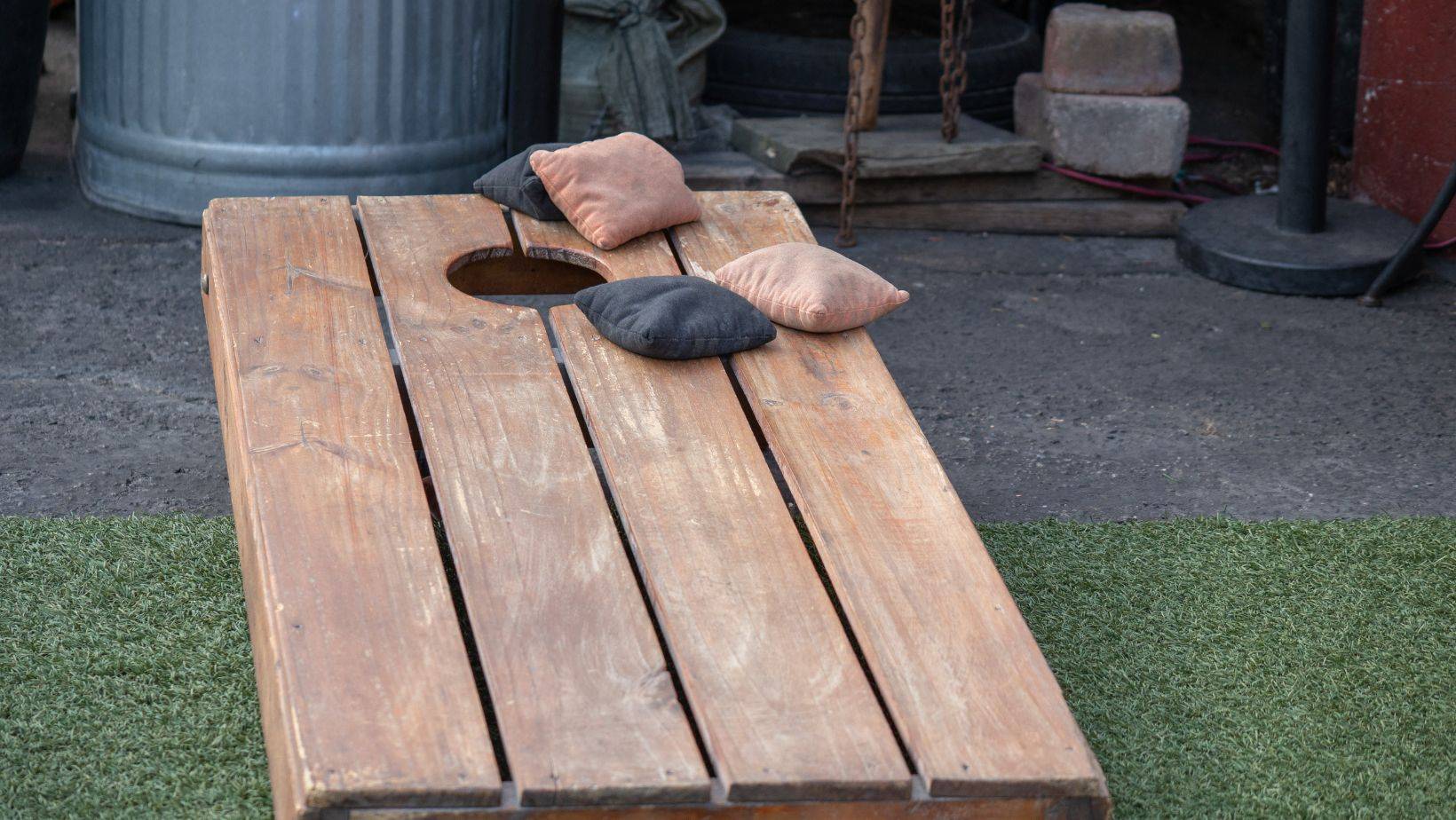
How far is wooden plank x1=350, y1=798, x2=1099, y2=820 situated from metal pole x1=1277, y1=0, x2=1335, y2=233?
8.89ft

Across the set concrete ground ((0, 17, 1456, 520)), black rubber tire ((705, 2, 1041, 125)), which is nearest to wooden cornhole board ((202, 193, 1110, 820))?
concrete ground ((0, 17, 1456, 520))

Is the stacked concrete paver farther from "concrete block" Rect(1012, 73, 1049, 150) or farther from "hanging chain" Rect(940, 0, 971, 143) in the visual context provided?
"hanging chain" Rect(940, 0, 971, 143)

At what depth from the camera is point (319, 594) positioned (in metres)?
1.58

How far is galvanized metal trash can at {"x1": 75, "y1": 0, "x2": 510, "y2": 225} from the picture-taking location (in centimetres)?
361

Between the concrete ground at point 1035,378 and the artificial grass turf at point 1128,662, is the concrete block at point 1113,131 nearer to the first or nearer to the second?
the concrete ground at point 1035,378

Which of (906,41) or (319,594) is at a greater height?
(906,41)

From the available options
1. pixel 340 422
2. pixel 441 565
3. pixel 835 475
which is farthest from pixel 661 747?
pixel 340 422

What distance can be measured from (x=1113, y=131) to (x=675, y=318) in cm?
246

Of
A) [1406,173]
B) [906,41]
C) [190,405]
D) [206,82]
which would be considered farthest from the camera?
[906,41]

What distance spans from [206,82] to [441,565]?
7.94 feet

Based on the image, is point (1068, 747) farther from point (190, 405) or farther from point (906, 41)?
point (906, 41)

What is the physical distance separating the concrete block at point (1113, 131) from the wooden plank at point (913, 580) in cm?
220

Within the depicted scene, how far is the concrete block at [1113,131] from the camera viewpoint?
4.12 meters

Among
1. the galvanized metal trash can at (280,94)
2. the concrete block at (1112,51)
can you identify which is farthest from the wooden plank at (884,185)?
the galvanized metal trash can at (280,94)
